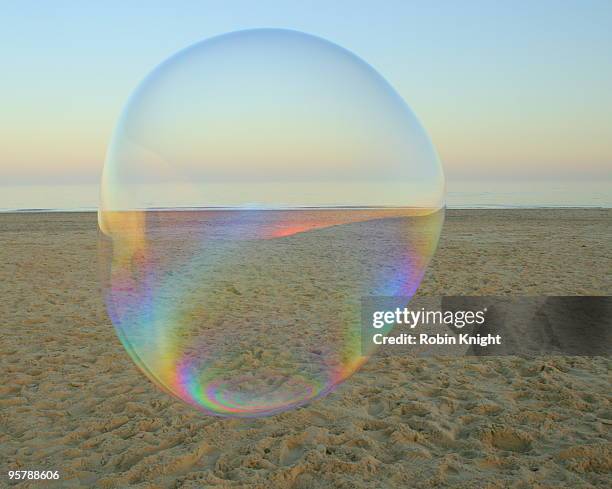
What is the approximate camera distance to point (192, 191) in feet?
9.27

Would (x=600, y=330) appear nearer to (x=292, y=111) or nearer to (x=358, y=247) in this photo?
(x=358, y=247)

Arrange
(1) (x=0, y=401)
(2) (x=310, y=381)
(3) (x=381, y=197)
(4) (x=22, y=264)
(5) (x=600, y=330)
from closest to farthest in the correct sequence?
(3) (x=381, y=197) → (2) (x=310, y=381) → (1) (x=0, y=401) → (5) (x=600, y=330) → (4) (x=22, y=264)

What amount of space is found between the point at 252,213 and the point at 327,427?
6.54 ft

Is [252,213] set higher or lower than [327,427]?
higher

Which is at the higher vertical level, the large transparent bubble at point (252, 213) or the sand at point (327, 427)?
the large transparent bubble at point (252, 213)

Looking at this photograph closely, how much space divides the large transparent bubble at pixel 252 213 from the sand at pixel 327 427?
529 mm

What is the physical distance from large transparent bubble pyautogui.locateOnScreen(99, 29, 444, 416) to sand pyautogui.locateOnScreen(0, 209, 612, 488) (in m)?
0.53

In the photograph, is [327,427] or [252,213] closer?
[252,213]

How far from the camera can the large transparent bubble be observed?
2859mm

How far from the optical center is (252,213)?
3145 millimetres

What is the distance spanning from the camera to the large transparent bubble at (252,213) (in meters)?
2.86

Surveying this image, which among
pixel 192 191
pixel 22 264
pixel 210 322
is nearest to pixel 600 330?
pixel 210 322

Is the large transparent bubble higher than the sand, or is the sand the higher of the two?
the large transparent bubble

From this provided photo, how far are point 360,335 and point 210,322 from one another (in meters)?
0.97
